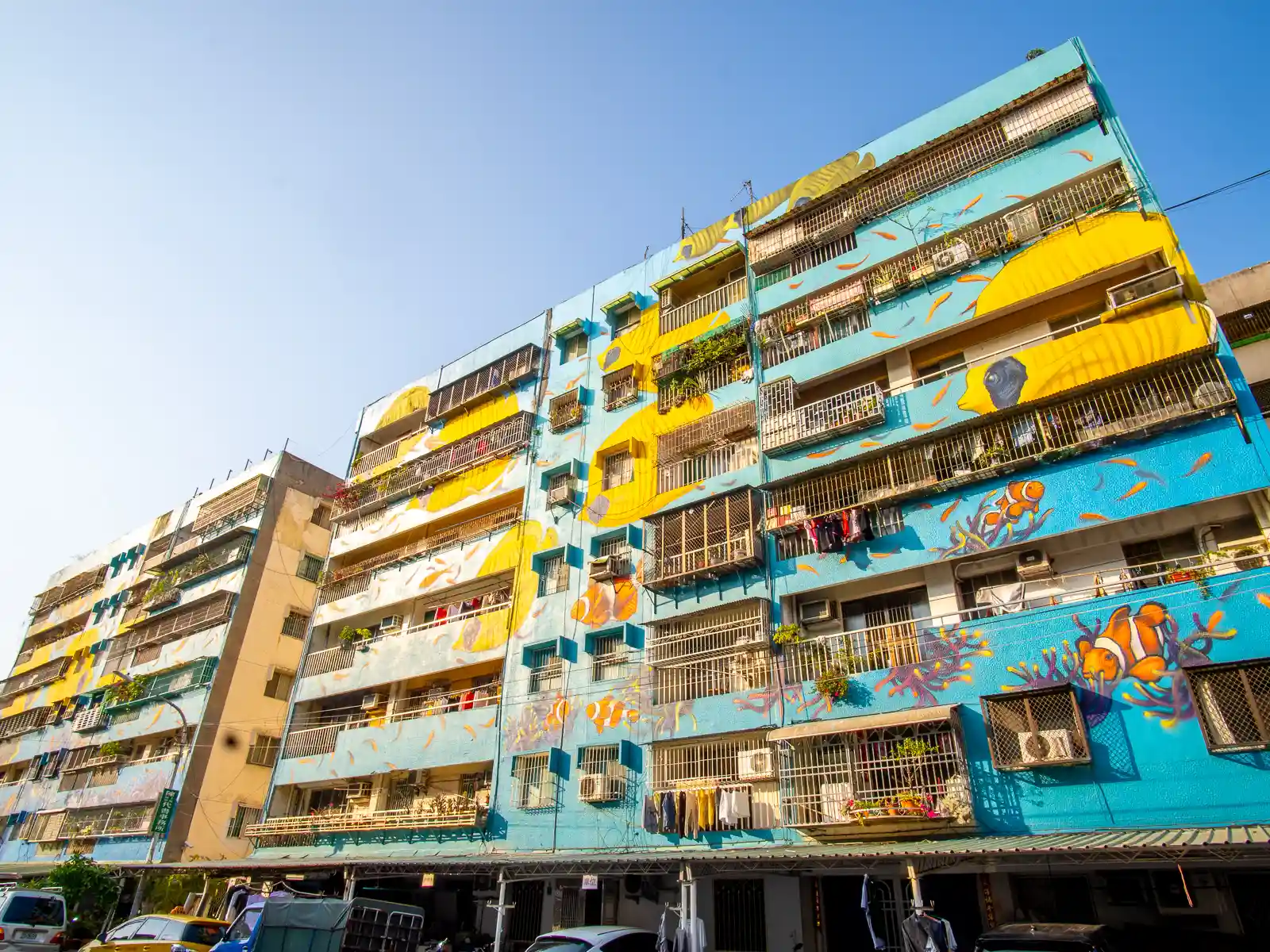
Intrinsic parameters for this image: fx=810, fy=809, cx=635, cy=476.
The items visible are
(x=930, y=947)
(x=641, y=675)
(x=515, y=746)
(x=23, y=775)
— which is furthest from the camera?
(x=23, y=775)

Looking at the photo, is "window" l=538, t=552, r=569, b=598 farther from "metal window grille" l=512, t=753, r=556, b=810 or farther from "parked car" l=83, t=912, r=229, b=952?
"parked car" l=83, t=912, r=229, b=952

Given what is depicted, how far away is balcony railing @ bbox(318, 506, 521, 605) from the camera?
2836cm

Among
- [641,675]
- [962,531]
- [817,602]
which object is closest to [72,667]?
[641,675]

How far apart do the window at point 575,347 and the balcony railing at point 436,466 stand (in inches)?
103

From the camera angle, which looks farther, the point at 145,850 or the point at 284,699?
the point at 284,699

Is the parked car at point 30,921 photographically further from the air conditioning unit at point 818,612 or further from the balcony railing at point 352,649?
the air conditioning unit at point 818,612

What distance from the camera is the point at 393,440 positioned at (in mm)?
36500

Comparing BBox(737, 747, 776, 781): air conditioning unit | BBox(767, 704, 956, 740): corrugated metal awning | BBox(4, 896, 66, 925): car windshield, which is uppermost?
BBox(767, 704, 956, 740): corrugated metal awning

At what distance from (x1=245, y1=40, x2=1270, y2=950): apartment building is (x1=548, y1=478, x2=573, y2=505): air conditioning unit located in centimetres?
33

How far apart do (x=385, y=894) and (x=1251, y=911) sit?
20.8 m

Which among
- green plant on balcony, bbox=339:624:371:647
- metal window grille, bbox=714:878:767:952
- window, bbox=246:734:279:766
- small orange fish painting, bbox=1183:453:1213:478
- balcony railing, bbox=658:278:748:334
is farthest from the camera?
window, bbox=246:734:279:766

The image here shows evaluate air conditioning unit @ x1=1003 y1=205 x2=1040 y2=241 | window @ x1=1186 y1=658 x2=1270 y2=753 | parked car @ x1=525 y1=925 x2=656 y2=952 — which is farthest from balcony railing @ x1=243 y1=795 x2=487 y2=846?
air conditioning unit @ x1=1003 y1=205 x2=1040 y2=241

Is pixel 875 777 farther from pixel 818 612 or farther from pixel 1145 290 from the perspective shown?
pixel 1145 290

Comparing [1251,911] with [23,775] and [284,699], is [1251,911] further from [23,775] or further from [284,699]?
[23,775]
